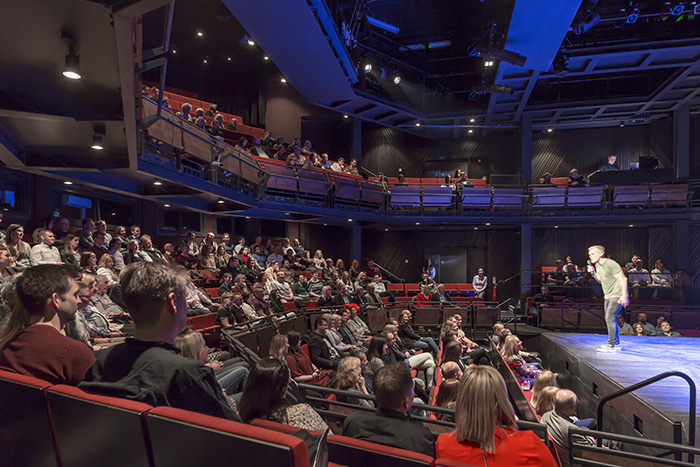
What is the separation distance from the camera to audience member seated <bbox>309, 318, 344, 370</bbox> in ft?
18.1

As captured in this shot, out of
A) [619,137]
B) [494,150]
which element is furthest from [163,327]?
[619,137]

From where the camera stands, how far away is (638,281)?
34.1 feet

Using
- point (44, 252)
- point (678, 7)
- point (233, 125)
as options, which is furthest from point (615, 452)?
point (233, 125)

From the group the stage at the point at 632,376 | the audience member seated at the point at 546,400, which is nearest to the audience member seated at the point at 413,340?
the stage at the point at 632,376

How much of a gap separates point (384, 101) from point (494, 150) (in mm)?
5170

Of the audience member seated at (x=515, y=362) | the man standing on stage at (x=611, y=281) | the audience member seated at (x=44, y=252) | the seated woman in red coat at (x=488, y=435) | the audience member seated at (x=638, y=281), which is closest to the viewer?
the seated woman in red coat at (x=488, y=435)

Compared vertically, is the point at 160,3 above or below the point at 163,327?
above

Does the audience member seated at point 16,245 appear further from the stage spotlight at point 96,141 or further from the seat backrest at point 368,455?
the seat backrest at point 368,455

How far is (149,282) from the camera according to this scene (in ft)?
4.05

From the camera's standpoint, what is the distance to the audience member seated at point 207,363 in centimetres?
266

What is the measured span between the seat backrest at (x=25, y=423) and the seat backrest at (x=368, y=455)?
3.31 ft

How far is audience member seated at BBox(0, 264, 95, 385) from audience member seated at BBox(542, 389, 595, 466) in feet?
9.64

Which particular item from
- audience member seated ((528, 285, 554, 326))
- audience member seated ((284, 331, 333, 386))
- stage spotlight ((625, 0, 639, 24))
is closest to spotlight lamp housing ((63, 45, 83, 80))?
audience member seated ((284, 331, 333, 386))

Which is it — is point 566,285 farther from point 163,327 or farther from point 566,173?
point 163,327
